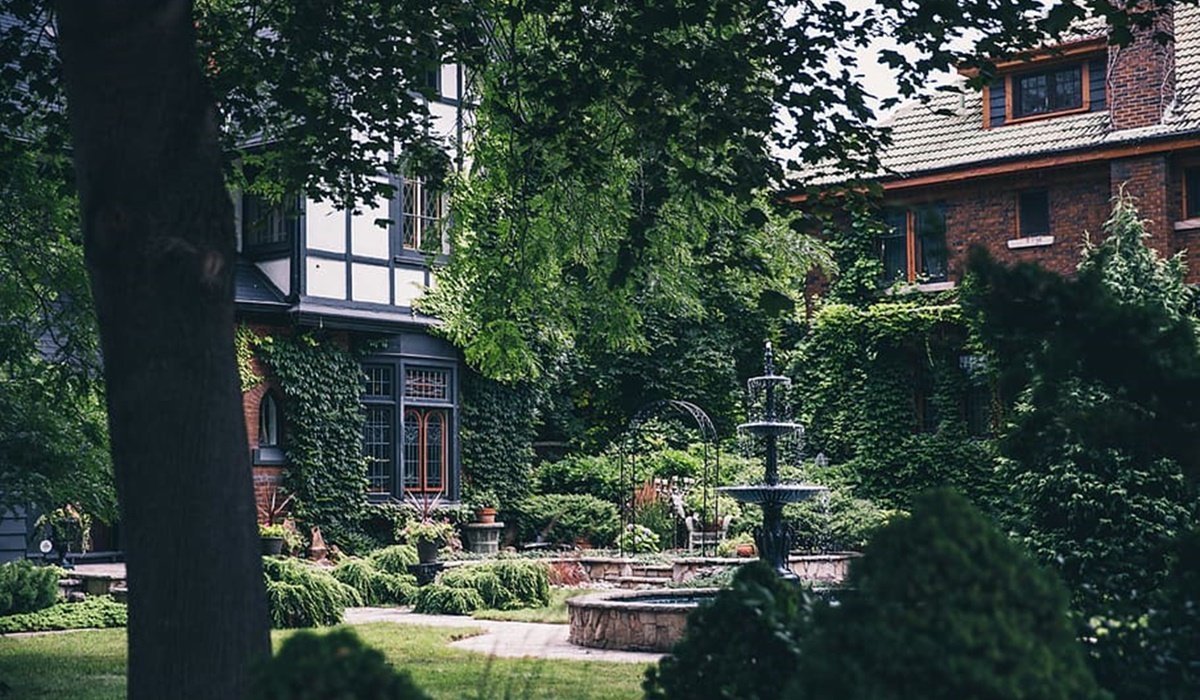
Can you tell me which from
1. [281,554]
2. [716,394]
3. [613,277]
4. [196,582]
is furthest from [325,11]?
[716,394]

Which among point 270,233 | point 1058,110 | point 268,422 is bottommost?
point 268,422

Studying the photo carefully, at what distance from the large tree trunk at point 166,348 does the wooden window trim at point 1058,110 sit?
22889 millimetres

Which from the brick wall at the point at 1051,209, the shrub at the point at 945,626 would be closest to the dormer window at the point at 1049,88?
the brick wall at the point at 1051,209

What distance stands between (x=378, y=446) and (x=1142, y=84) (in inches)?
560

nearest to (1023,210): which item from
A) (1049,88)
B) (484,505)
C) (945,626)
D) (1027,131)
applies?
(1027,131)

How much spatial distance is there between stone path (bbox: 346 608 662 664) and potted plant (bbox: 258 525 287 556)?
3.83m

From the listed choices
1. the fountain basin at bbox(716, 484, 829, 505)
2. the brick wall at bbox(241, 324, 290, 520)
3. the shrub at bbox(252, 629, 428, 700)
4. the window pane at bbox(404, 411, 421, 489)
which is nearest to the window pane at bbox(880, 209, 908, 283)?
the window pane at bbox(404, 411, 421, 489)

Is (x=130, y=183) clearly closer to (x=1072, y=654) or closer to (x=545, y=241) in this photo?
(x=1072, y=654)

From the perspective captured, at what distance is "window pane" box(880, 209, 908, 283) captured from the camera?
27.7 metres

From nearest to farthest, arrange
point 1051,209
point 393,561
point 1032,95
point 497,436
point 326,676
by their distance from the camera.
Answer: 1. point 326,676
2. point 393,561
3. point 1051,209
4. point 1032,95
5. point 497,436

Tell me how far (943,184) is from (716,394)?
7796mm

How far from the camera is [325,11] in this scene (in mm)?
9625

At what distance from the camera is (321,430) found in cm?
2470

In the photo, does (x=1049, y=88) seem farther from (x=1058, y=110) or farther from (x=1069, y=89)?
(x=1058, y=110)
